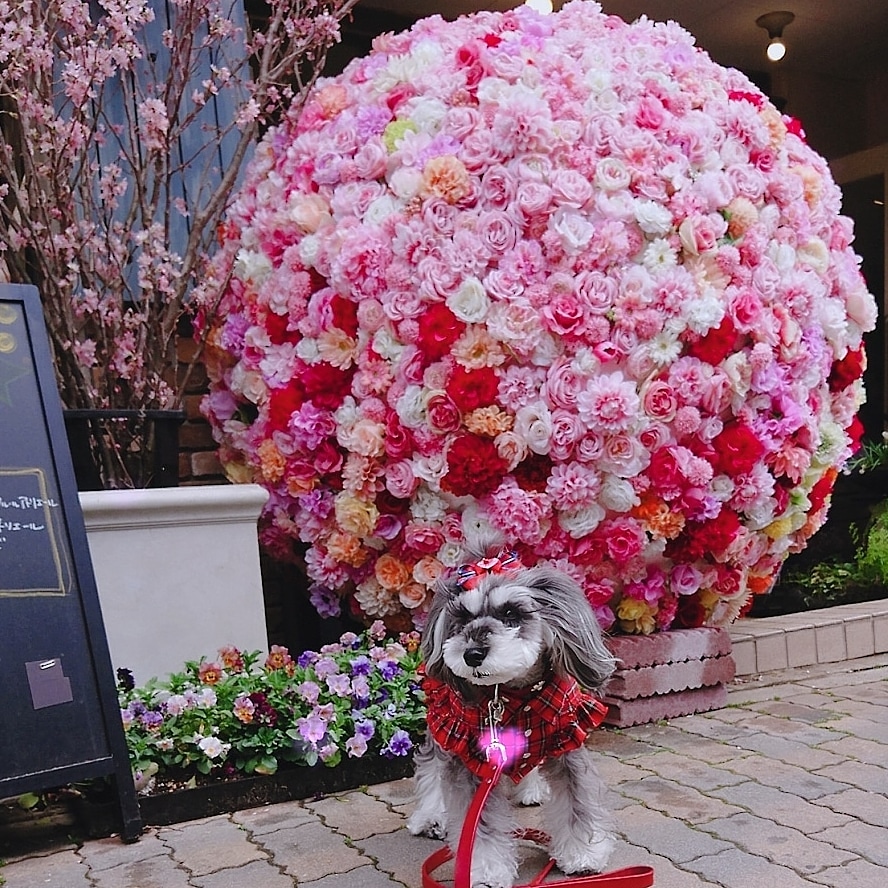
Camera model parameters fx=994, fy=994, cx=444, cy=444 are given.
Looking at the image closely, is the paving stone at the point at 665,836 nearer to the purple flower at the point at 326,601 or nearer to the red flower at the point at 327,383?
the purple flower at the point at 326,601

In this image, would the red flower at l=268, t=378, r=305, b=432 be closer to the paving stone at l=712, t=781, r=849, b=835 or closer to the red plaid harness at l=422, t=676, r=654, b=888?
the red plaid harness at l=422, t=676, r=654, b=888

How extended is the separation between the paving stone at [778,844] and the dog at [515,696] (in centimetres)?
43

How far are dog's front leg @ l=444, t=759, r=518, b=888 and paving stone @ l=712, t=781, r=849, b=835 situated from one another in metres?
0.90

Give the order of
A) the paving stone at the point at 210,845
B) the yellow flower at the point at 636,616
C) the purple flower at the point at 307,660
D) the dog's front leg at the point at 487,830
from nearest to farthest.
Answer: the dog's front leg at the point at 487,830 < the paving stone at the point at 210,845 < the purple flower at the point at 307,660 < the yellow flower at the point at 636,616

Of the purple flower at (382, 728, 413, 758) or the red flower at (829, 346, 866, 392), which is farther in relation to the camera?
the red flower at (829, 346, 866, 392)

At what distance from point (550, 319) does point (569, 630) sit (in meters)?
1.45

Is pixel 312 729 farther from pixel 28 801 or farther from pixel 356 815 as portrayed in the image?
pixel 28 801

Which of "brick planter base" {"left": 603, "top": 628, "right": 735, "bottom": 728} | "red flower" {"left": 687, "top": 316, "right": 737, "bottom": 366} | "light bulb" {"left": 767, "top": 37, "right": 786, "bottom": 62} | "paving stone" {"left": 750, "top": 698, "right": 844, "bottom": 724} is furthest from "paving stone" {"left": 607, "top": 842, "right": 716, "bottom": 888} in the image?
"light bulb" {"left": 767, "top": 37, "right": 786, "bottom": 62}

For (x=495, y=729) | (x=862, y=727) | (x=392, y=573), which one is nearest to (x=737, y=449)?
(x=862, y=727)

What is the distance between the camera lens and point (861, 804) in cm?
306

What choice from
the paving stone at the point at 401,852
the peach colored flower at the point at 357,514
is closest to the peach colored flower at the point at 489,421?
the peach colored flower at the point at 357,514

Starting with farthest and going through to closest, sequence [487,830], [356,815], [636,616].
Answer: [636,616] < [356,815] < [487,830]

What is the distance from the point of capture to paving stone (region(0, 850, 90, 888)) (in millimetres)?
2742

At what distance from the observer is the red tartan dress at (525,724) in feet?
8.14
